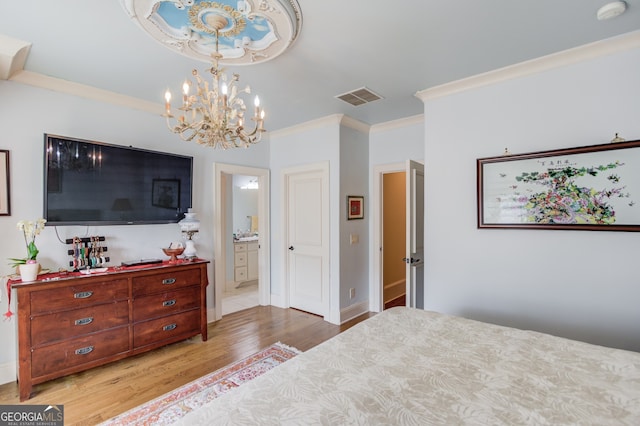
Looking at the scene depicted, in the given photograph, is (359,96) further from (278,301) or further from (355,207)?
(278,301)

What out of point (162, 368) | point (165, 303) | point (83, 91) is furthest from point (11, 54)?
point (162, 368)

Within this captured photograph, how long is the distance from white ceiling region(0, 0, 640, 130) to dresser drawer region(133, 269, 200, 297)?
1833 mm

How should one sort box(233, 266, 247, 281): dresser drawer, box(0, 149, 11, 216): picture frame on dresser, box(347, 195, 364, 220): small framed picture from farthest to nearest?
1. box(233, 266, 247, 281): dresser drawer
2. box(347, 195, 364, 220): small framed picture
3. box(0, 149, 11, 216): picture frame on dresser

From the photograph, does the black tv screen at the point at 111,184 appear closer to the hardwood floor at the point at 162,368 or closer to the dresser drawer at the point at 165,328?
the dresser drawer at the point at 165,328

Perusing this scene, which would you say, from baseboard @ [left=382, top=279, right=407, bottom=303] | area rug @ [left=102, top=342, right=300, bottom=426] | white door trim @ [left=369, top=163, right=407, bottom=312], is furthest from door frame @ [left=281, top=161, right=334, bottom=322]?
baseboard @ [left=382, top=279, right=407, bottom=303]

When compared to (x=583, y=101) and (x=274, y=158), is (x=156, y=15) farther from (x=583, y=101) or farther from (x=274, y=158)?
(x=583, y=101)

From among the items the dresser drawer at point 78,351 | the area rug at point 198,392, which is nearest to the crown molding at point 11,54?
the dresser drawer at point 78,351

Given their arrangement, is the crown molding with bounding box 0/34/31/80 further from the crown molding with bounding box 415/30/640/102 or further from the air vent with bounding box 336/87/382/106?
the crown molding with bounding box 415/30/640/102

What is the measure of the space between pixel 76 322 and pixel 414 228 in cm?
316

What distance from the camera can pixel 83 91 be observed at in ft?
9.27

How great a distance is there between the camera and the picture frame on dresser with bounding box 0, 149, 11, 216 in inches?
95.9

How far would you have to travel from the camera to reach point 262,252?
4520mm

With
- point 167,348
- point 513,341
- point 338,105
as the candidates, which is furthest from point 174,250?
point 513,341

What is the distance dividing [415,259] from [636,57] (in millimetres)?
2249
